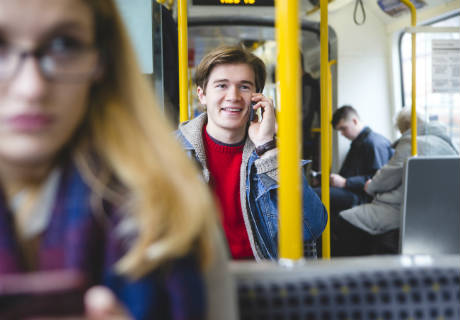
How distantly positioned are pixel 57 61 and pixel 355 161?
4.76 m

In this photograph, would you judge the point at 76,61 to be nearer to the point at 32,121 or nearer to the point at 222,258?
the point at 32,121

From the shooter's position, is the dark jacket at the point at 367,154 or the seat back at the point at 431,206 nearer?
the seat back at the point at 431,206

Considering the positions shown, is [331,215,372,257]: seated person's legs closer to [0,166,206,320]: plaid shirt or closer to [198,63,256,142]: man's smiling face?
[198,63,256,142]: man's smiling face

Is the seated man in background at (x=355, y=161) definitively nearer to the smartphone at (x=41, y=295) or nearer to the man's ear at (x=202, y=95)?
the man's ear at (x=202, y=95)

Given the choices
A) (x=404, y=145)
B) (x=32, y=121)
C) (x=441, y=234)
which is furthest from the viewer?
(x=404, y=145)

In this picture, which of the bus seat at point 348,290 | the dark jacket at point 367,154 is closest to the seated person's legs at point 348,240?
the dark jacket at point 367,154

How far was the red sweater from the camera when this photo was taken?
163cm

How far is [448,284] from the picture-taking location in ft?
2.79

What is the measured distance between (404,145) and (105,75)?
10.2 ft

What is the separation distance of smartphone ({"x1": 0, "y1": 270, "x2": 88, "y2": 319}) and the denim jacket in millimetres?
1054

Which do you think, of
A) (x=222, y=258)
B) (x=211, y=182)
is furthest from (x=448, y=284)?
(x=211, y=182)

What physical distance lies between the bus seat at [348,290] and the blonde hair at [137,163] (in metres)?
0.25

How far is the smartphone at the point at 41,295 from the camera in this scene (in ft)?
1.75

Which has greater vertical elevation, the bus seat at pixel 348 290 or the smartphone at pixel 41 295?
the smartphone at pixel 41 295
